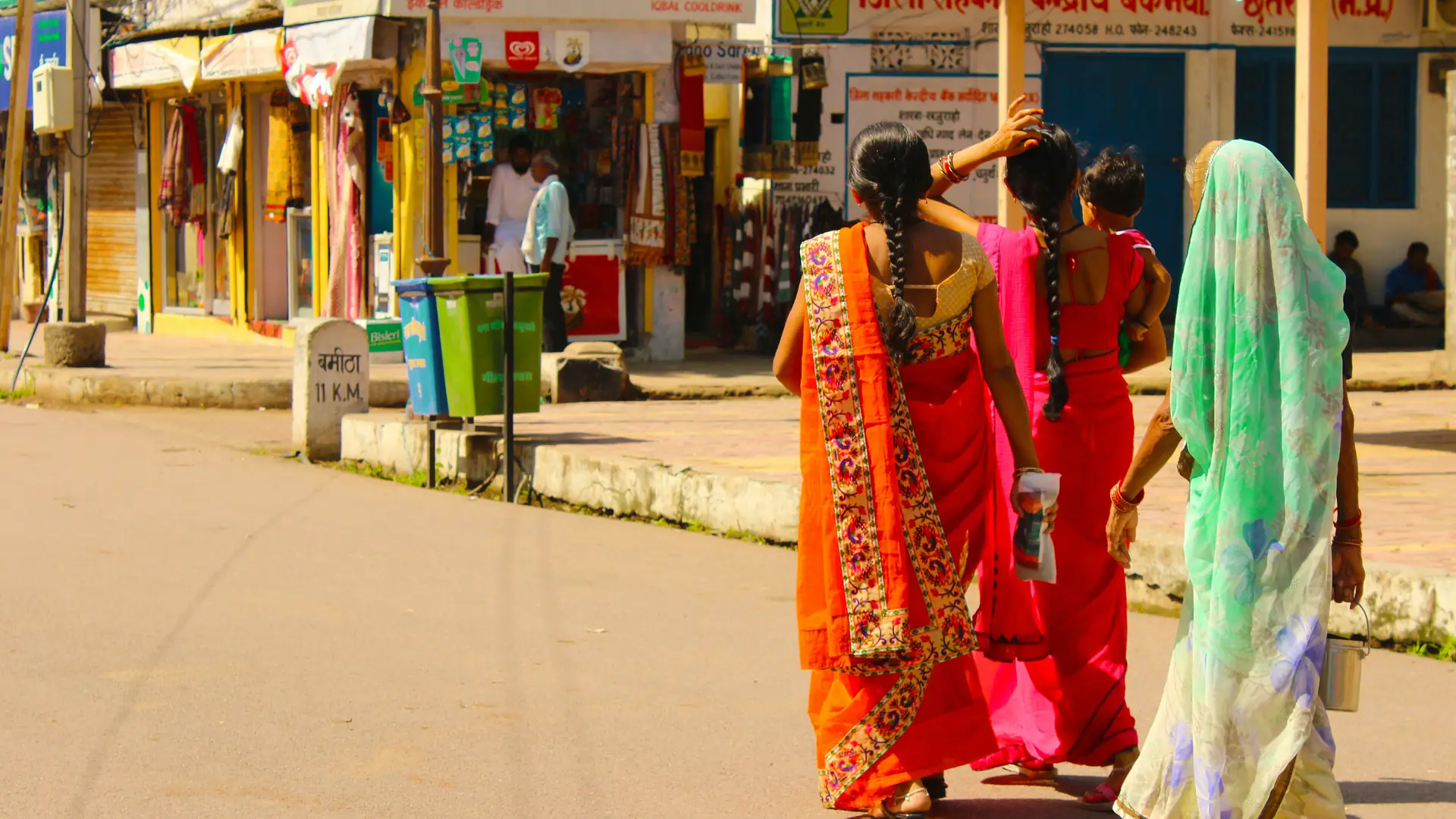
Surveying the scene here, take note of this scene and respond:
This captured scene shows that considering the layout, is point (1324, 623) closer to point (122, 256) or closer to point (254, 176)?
point (254, 176)

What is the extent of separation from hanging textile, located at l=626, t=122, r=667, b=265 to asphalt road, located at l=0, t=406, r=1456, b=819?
734 centimetres

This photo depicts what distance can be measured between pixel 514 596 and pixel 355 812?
2.71 metres

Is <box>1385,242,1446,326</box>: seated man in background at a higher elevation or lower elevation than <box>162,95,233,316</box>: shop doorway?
lower

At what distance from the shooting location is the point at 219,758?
479 centimetres

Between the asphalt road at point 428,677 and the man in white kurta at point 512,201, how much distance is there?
6.78 metres

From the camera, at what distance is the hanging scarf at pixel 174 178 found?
19.9m

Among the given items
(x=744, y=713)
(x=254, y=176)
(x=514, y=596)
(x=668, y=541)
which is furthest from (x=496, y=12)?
(x=744, y=713)

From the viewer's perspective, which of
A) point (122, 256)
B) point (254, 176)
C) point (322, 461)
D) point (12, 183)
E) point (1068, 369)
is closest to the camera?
point (1068, 369)

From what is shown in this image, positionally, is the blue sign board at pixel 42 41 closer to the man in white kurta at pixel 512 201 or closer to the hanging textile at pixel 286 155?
the hanging textile at pixel 286 155

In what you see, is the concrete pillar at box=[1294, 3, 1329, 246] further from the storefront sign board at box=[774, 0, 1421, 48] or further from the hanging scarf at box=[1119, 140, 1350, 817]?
the hanging scarf at box=[1119, 140, 1350, 817]

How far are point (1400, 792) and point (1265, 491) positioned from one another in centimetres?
136

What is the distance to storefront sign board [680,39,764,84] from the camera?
16.3 meters

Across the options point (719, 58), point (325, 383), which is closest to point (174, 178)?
point (719, 58)

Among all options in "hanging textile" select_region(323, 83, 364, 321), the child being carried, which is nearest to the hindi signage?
"hanging textile" select_region(323, 83, 364, 321)
